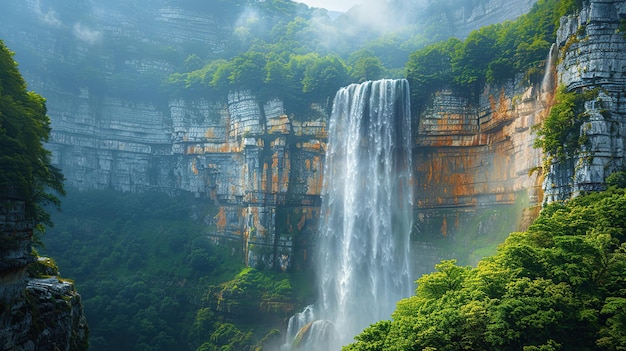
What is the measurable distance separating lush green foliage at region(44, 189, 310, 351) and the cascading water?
4.05m

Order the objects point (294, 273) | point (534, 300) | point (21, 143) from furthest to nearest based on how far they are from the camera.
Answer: point (294, 273)
point (21, 143)
point (534, 300)

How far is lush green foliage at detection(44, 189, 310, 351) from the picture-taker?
1428 inches

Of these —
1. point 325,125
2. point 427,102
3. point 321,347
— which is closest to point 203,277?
point 321,347

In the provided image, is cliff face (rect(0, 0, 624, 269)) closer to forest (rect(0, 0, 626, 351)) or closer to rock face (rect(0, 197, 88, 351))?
forest (rect(0, 0, 626, 351))

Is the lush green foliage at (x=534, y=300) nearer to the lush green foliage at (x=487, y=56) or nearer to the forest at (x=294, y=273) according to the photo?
the forest at (x=294, y=273)

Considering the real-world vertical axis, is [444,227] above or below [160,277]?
above

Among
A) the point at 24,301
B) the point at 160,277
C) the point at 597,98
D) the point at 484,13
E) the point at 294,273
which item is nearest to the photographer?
the point at 24,301

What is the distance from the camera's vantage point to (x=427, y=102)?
37531mm

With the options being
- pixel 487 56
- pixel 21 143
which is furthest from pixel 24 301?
pixel 487 56

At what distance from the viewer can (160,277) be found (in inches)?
1625

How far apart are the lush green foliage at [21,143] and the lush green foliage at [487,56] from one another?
25.8 m

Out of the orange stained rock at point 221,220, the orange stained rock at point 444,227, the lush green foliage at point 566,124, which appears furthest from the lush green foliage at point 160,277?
the lush green foliage at point 566,124

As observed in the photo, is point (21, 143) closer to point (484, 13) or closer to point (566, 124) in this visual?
point (566, 124)

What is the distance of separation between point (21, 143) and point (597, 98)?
80.5ft
